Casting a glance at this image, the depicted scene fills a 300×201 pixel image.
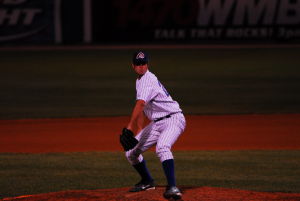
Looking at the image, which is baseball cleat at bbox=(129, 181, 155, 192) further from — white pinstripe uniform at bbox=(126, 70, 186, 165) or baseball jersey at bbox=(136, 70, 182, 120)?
baseball jersey at bbox=(136, 70, 182, 120)

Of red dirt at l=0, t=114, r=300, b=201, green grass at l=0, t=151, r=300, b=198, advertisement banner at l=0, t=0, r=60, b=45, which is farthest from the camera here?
advertisement banner at l=0, t=0, r=60, b=45

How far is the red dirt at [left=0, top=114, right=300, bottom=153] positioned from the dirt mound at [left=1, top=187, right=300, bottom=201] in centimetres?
365

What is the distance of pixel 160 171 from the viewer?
1001 centimetres

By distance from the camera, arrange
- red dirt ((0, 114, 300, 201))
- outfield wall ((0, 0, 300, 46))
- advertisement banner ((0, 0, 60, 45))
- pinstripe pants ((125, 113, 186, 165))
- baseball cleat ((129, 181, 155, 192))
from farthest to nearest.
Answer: outfield wall ((0, 0, 300, 46)) → advertisement banner ((0, 0, 60, 45)) → red dirt ((0, 114, 300, 201)) → baseball cleat ((129, 181, 155, 192)) → pinstripe pants ((125, 113, 186, 165))

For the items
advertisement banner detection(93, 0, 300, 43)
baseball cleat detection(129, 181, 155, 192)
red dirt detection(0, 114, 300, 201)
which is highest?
advertisement banner detection(93, 0, 300, 43)

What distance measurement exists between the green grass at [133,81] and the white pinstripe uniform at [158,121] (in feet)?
26.3

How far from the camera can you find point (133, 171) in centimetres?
1011

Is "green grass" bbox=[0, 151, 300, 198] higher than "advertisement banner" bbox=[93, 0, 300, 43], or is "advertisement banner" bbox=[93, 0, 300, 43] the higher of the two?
"advertisement banner" bbox=[93, 0, 300, 43]

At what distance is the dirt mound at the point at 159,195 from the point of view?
766 centimetres

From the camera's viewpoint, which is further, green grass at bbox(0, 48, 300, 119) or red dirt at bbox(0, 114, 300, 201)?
green grass at bbox(0, 48, 300, 119)

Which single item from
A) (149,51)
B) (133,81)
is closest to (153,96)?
(133,81)

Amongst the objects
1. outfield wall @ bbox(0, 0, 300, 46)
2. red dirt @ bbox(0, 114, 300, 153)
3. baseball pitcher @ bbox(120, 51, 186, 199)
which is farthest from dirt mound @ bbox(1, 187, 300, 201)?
outfield wall @ bbox(0, 0, 300, 46)

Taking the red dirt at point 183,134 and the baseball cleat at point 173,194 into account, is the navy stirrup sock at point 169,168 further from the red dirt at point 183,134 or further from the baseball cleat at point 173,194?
the red dirt at point 183,134

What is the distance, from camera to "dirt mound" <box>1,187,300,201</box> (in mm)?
7664
